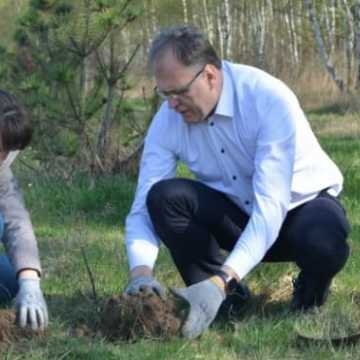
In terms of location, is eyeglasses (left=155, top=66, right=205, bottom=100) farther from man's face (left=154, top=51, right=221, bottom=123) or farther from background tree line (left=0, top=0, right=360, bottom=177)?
background tree line (left=0, top=0, right=360, bottom=177)

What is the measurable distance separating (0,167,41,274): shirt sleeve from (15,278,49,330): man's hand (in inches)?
4.8

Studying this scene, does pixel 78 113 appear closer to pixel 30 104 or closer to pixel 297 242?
pixel 30 104

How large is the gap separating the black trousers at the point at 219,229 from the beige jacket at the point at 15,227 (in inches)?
18.5

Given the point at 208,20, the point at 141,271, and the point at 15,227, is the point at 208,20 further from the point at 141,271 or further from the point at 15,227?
the point at 141,271

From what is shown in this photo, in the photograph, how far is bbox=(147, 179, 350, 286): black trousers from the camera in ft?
12.6

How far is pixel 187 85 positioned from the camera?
145 inches

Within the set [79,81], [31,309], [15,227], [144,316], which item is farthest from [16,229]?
[79,81]

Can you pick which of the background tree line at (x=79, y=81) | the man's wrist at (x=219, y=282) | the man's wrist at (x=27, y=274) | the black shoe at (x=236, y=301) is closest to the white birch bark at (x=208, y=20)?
the background tree line at (x=79, y=81)

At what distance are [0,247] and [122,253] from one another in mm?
761

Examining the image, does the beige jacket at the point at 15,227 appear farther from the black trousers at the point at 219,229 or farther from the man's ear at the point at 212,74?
the man's ear at the point at 212,74

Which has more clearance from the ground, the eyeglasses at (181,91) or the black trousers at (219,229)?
the eyeglasses at (181,91)

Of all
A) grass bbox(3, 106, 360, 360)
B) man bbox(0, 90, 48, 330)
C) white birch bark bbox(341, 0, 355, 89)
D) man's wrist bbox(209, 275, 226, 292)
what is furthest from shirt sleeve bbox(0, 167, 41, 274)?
white birch bark bbox(341, 0, 355, 89)

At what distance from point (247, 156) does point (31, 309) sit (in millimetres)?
980

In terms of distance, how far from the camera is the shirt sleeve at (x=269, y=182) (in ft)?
11.6
